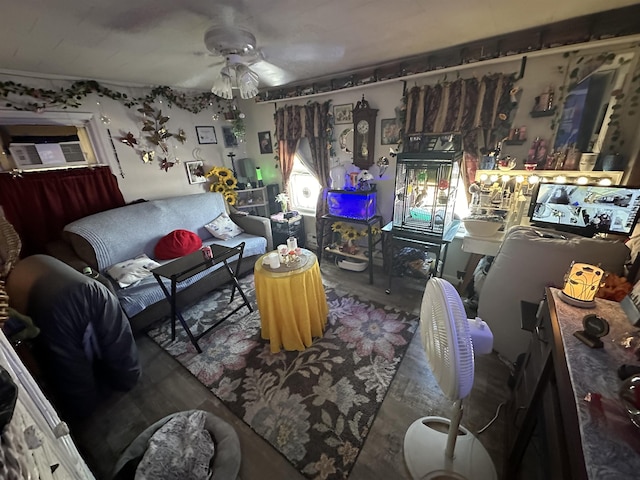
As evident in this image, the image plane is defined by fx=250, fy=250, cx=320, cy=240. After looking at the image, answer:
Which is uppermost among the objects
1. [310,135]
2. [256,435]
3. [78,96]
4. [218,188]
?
[78,96]

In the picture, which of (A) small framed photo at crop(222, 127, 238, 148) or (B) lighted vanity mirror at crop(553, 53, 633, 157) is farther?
(A) small framed photo at crop(222, 127, 238, 148)

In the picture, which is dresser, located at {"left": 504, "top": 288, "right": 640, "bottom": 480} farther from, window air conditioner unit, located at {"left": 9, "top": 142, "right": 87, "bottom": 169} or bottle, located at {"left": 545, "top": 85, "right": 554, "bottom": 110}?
window air conditioner unit, located at {"left": 9, "top": 142, "right": 87, "bottom": 169}

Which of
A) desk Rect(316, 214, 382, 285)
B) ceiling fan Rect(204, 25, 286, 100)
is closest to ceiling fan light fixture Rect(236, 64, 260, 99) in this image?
ceiling fan Rect(204, 25, 286, 100)

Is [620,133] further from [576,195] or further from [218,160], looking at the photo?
[218,160]

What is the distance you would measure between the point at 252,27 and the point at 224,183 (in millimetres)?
2311

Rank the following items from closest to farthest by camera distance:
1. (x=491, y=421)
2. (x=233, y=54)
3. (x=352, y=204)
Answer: (x=491, y=421) → (x=233, y=54) → (x=352, y=204)

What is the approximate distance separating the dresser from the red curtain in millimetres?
3794

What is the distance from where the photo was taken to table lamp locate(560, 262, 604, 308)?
104 centimetres

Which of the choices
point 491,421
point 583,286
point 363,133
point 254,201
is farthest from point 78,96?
point 491,421

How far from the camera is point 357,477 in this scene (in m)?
1.26

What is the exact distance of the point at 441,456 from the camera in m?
1.29

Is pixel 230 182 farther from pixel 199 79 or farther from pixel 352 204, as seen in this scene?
pixel 352 204

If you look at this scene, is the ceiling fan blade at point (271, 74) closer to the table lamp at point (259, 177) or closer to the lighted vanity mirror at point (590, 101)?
the table lamp at point (259, 177)

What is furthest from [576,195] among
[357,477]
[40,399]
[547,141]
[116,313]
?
[116,313]
